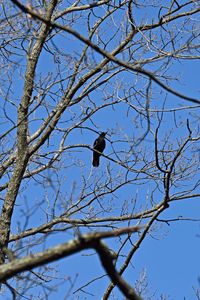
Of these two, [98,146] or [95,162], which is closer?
[95,162]

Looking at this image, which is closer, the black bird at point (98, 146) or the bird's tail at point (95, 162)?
the black bird at point (98, 146)

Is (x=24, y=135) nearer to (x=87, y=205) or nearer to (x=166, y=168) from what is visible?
(x=87, y=205)

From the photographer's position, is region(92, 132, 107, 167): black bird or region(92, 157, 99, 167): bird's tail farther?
region(92, 157, 99, 167): bird's tail

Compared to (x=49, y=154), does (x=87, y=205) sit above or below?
below

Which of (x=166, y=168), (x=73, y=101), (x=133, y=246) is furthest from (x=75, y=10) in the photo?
(x=133, y=246)

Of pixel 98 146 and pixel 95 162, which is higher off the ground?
pixel 98 146

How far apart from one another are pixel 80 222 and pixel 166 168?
9.67ft

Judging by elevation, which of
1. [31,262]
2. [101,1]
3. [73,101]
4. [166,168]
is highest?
[101,1]

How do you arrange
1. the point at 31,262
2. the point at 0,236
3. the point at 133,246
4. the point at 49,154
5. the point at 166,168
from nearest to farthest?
the point at 31,262
the point at 133,246
the point at 166,168
the point at 0,236
the point at 49,154

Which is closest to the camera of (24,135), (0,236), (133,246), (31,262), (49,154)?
(31,262)

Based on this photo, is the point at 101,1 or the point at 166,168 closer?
the point at 166,168

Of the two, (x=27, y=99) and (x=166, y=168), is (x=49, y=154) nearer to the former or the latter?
(x=27, y=99)

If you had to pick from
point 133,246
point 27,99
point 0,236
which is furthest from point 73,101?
point 133,246

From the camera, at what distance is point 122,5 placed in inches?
301
